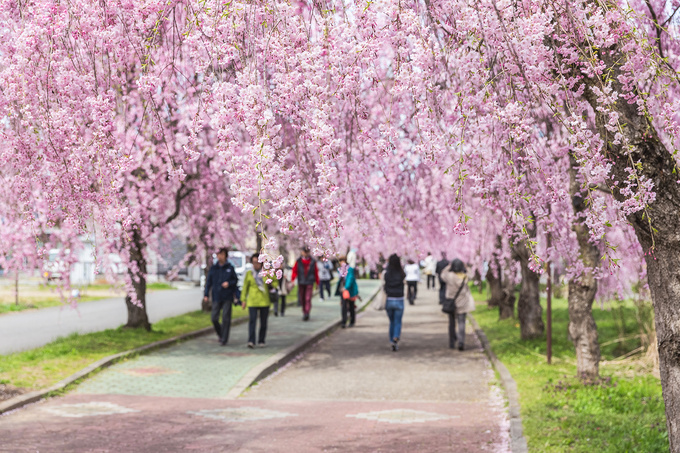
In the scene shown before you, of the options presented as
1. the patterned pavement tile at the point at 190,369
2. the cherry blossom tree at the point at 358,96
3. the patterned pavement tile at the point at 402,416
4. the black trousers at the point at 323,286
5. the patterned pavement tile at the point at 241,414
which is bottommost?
the patterned pavement tile at the point at 402,416

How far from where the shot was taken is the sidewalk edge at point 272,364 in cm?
1088

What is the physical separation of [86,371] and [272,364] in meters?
3.14

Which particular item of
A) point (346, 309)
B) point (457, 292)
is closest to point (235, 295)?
point (457, 292)

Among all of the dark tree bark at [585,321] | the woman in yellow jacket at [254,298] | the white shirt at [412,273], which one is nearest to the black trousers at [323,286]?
the white shirt at [412,273]

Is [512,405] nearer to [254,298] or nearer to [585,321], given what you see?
[585,321]

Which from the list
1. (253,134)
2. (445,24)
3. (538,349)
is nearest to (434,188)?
(538,349)

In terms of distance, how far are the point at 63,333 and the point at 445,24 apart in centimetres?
1611

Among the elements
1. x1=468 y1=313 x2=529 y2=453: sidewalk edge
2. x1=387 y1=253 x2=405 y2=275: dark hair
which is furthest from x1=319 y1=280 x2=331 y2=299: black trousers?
x1=468 y1=313 x2=529 y2=453: sidewalk edge

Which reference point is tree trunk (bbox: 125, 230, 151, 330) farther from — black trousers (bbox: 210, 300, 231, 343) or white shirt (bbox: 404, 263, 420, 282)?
white shirt (bbox: 404, 263, 420, 282)

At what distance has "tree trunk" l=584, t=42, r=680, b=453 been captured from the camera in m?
4.82

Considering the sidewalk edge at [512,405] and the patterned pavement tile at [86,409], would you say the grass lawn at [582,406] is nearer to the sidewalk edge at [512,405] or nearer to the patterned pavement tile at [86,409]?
the sidewalk edge at [512,405]

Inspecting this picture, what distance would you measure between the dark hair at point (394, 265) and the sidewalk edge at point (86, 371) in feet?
16.4

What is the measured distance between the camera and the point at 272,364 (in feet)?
42.5

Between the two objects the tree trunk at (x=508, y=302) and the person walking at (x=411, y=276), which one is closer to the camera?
the tree trunk at (x=508, y=302)
